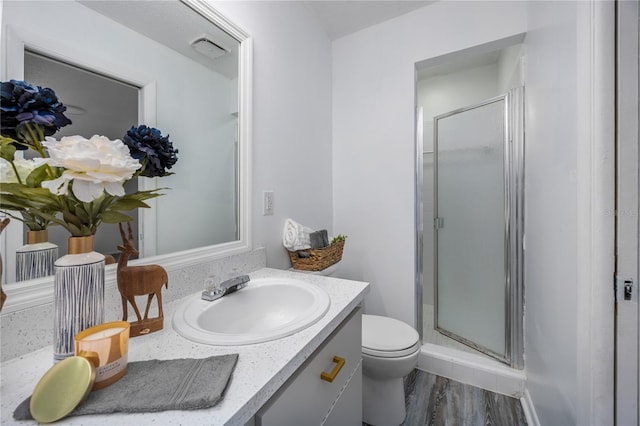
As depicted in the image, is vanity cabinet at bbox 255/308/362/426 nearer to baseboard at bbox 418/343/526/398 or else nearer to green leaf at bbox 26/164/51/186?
green leaf at bbox 26/164/51/186

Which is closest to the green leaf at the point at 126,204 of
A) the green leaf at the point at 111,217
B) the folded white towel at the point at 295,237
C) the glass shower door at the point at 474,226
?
the green leaf at the point at 111,217

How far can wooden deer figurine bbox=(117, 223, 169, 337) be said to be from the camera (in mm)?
673

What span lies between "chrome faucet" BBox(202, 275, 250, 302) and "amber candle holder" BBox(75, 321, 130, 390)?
15.0 inches

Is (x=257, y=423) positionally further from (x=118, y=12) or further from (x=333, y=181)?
(x=333, y=181)

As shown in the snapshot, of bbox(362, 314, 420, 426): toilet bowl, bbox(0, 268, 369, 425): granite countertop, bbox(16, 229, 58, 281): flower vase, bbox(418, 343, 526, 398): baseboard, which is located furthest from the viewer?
bbox(418, 343, 526, 398): baseboard

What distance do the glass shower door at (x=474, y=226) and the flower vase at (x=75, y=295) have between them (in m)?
2.01

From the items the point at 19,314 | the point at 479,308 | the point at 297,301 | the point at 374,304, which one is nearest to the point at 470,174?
the point at 479,308

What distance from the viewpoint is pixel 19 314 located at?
1.93 feet

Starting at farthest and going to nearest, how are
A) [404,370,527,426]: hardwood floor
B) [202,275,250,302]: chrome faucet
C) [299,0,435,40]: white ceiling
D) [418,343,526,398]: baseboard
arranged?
[299,0,435,40]: white ceiling < [418,343,526,398]: baseboard < [404,370,527,426]: hardwood floor < [202,275,250,302]: chrome faucet

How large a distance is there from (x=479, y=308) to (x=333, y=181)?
4.51 ft

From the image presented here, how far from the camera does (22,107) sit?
20.5 inches

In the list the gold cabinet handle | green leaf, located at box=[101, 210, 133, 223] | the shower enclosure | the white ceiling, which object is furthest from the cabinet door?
the white ceiling

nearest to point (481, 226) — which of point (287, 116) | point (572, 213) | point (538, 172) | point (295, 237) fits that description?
point (538, 172)

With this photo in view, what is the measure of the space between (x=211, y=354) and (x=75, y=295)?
0.29 meters
